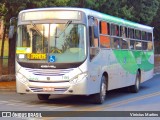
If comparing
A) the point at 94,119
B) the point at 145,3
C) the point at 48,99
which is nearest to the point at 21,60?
the point at 48,99

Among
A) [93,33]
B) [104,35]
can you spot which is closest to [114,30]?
[104,35]

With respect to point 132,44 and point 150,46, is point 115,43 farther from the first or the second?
point 150,46

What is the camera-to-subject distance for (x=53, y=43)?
14242mm

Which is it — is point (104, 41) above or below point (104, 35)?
below

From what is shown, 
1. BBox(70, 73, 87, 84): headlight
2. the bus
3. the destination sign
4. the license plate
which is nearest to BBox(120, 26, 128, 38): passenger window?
the bus

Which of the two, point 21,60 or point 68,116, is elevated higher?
point 21,60

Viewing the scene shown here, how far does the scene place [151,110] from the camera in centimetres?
1352

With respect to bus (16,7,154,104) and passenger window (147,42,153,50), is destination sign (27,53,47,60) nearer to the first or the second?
bus (16,7,154,104)

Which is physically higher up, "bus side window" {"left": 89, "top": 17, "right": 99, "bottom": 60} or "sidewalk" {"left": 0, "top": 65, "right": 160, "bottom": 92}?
"bus side window" {"left": 89, "top": 17, "right": 99, "bottom": 60}

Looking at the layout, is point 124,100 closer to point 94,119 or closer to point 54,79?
point 54,79

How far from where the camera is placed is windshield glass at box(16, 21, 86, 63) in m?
14.0

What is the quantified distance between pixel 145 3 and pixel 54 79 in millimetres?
17999

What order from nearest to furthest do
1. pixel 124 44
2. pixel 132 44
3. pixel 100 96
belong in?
pixel 100 96 < pixel 124 44 < pixel 132 44

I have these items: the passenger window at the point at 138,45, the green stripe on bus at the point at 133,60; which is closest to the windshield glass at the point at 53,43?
the green stripe on bus at the point at 133,60
